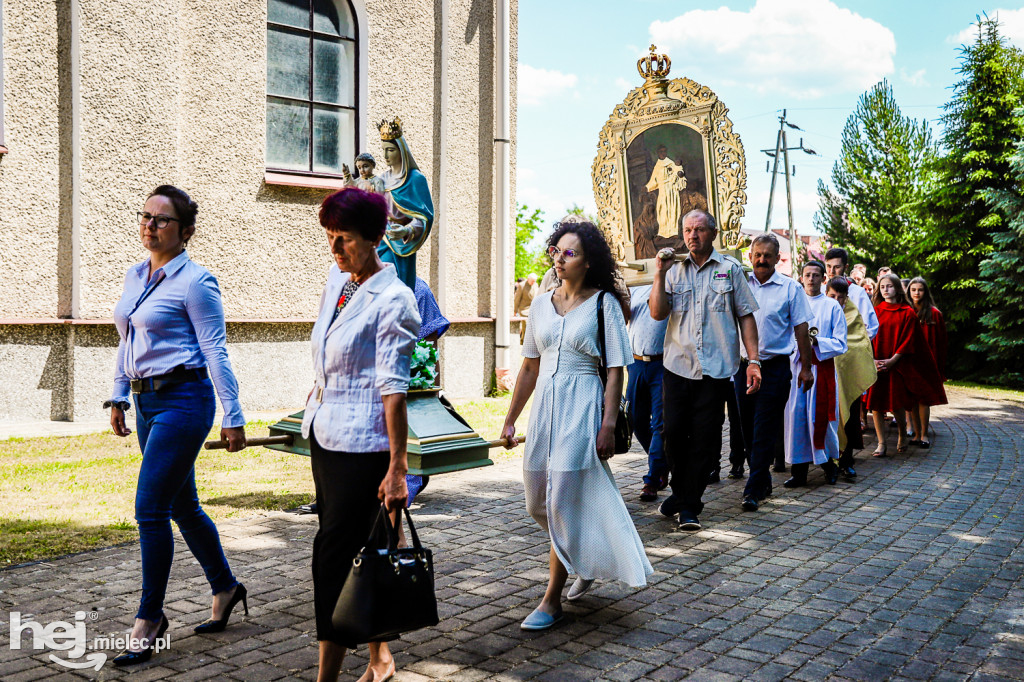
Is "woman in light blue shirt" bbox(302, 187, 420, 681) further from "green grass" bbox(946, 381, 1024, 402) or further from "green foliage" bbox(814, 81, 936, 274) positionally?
"green foliage" bbox(814, 81, 936, 274)

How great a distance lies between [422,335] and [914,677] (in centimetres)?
381

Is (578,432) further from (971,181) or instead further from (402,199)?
(971,181)

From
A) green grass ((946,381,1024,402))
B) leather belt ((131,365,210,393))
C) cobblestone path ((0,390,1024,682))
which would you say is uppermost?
leather belt ((131,365,210,393))

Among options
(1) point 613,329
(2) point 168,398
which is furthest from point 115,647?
(1) point 613,329

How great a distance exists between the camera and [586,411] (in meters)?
4.56

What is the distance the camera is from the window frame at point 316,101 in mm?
12555

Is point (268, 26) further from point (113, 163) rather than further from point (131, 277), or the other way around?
point (131, 277)

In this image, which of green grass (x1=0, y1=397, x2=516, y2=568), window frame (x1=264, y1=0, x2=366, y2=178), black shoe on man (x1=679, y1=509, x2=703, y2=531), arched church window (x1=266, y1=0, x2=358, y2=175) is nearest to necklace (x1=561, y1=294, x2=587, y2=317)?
black shoe on man (x1=679, y1=509, x2=703, y2=531)

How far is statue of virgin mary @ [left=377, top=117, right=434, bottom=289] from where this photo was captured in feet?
20.5

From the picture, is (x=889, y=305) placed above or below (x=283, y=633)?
above

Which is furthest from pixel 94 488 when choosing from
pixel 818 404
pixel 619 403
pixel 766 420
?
pixel 818 404

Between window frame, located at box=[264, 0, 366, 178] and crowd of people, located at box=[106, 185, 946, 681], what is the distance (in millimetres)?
6442

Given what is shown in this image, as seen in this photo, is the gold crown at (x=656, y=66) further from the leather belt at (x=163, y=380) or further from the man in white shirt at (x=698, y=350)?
the leather belt at (x=163, y=380)

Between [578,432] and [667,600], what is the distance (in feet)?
3.78
